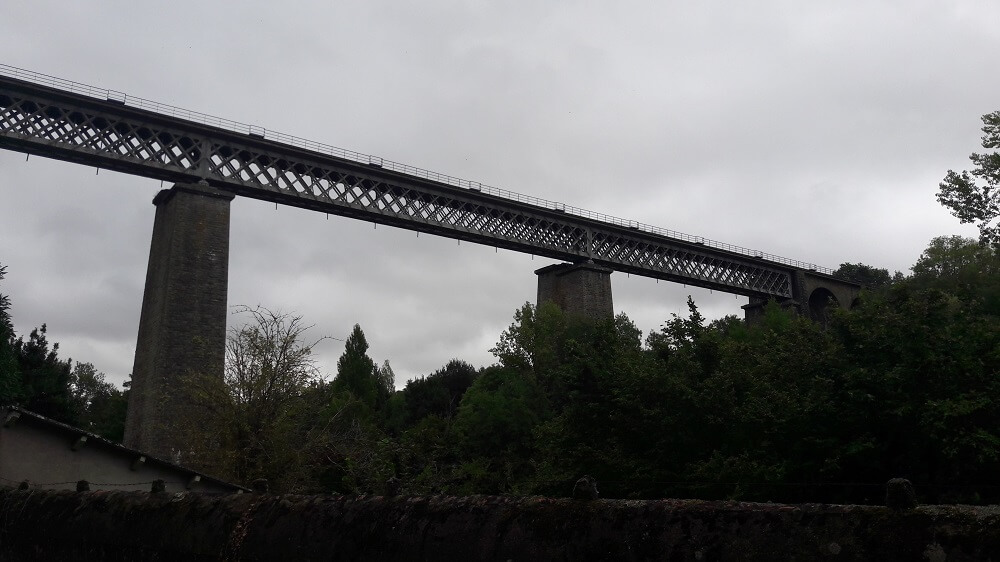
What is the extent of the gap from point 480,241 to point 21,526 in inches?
1667

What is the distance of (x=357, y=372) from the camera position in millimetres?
72000

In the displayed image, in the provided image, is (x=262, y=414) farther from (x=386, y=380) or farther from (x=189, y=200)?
(x=386, y=380)

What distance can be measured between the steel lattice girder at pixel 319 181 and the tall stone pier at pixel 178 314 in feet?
7.12

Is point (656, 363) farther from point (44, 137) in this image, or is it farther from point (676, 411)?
point (44, 137)

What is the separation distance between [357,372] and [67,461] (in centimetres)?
5363

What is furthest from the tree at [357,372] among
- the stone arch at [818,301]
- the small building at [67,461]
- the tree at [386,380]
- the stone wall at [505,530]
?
the stone wall at [505,530]

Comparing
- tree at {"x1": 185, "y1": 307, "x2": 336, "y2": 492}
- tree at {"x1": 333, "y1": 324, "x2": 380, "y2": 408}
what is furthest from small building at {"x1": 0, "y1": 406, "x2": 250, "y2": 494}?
tree at {"x1": 333, "y1": 324, "x2": 380, "y2": 408}

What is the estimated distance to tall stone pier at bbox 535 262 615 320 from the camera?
54969 mm

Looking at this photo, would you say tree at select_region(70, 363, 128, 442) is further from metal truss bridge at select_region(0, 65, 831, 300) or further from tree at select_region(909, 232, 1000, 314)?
tree at select_region(909, 232, 1000, 314)

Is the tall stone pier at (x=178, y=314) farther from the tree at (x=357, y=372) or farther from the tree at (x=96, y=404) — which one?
the tree at (x=357, y=372)

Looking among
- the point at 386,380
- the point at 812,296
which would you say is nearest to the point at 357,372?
the point at 386,380

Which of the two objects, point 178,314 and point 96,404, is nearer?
point 178,314

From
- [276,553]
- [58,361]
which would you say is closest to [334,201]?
[58,361]

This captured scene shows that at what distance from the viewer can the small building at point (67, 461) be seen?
17.5 m
